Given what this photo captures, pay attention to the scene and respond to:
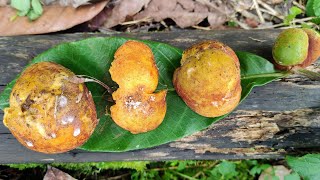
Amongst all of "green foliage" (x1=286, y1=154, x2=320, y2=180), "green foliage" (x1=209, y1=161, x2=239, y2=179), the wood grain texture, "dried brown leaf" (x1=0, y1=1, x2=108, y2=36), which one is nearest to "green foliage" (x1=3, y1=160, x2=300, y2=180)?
"green foliage" (x1=209, y1=161, x2=239, y2=179)

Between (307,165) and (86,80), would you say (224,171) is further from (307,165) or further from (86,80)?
(86,80)

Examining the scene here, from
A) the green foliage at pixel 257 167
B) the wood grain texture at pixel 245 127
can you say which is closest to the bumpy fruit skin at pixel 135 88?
the wood grain texture at pixel 245 127

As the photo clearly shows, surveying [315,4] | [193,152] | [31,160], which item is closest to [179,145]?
[193,152]

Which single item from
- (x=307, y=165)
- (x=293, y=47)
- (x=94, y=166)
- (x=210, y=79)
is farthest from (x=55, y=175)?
(x=293, y=47)

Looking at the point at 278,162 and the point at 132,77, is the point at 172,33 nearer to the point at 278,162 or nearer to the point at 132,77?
the point at 132,77

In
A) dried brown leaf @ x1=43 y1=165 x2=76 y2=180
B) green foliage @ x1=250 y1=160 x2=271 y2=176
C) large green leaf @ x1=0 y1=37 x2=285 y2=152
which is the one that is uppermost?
large green leaf @ x1=0 y1=37 x2=285 y2=152

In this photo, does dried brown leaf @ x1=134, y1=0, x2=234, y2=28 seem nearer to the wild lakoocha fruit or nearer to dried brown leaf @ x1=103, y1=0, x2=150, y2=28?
dried brown leaf @ x1=103, y1=0, x2=150, y2=28
